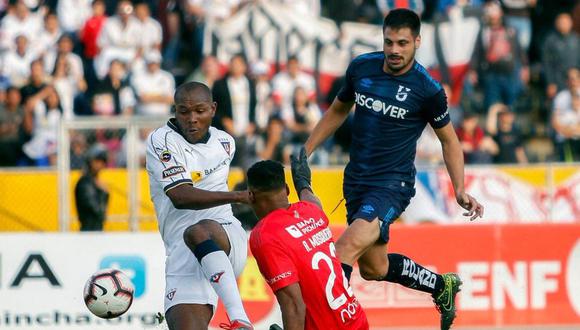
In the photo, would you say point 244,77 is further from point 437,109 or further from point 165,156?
point 165,156

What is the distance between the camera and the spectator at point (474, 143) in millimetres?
18672

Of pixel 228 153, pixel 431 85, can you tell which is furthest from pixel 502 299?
pixel 228 153

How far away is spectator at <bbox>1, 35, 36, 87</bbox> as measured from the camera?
19.3 metres

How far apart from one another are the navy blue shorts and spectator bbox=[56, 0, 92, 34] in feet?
35.1

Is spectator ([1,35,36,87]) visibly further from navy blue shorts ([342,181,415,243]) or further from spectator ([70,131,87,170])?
navy blue shorts ([342,181,415,243])

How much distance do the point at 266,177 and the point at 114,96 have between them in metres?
11.5

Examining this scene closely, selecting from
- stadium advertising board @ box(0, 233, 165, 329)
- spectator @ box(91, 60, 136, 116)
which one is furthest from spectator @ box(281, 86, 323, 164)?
stadium advertising board @ box(0, 233, 165, 329)

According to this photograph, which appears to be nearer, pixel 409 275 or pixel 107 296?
pixel 107 296

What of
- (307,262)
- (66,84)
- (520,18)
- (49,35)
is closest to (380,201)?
(307,262)

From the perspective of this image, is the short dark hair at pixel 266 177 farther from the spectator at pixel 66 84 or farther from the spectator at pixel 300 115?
the spectator at pixel 66 84

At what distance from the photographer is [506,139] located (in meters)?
19.0

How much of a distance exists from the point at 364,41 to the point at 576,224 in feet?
20.1

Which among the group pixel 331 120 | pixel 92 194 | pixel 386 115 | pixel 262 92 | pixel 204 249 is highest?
pixel 386 115

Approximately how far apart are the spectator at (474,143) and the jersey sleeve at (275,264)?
11.3m
